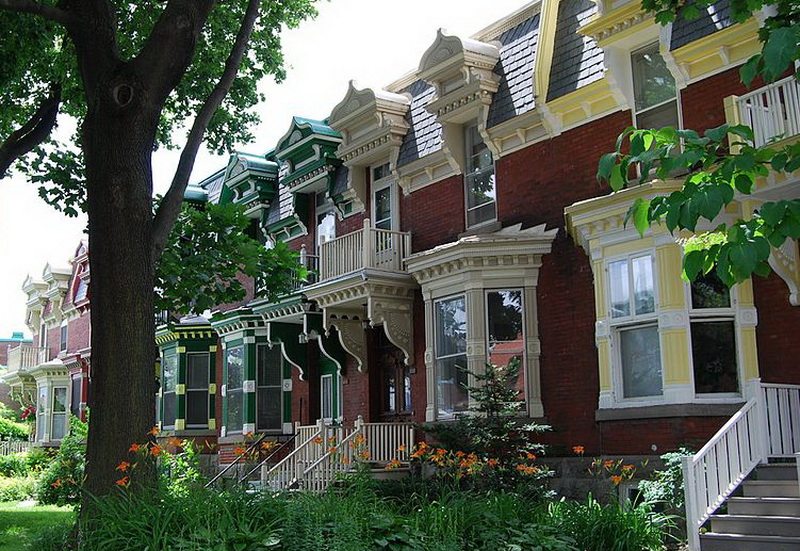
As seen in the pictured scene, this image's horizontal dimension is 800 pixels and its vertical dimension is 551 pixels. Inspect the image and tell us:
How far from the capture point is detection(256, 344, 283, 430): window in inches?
955

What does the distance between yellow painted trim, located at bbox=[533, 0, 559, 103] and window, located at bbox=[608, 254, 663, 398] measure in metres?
3.71

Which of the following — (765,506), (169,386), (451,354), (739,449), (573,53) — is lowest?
(765,506)

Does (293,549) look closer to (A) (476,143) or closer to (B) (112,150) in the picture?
(B) (112,150)

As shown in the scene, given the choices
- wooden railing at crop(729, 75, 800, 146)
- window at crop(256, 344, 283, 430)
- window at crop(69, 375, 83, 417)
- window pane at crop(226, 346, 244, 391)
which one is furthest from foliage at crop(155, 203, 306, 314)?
window at crop(69, 375, 83, 417)

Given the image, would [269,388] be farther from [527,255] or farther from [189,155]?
[189,155]

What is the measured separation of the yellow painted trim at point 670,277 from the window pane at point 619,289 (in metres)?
0.81

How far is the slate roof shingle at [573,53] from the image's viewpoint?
15.4 m

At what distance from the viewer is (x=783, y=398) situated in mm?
11875

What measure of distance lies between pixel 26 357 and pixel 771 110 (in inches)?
1617

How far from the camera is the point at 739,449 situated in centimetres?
1123

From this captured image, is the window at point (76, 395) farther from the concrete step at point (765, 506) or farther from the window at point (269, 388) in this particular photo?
the concrete step at point (765, 506)

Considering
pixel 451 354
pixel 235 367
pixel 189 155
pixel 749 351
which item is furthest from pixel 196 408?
pixel 749 351

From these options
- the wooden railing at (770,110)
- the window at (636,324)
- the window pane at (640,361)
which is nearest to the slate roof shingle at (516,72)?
the window at (636,324)

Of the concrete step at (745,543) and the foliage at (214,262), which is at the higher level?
the foliage at (214,262)
